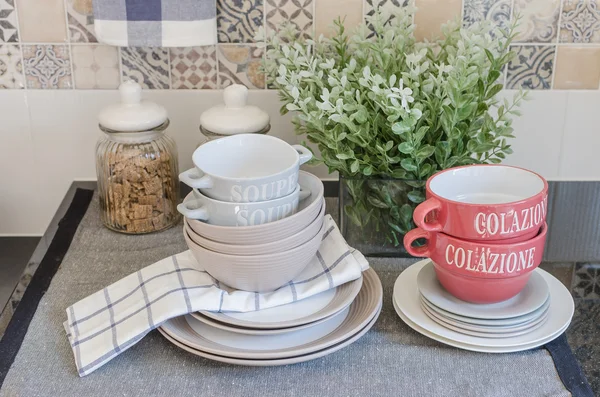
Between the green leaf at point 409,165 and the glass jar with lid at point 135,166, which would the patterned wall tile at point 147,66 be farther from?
the green leaf at point 409,165

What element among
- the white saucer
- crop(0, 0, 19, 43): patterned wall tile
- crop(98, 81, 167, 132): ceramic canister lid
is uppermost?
crop(0, 0, 19, 43): patterned wall tile

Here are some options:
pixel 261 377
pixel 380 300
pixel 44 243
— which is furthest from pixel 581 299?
pixel 44 243

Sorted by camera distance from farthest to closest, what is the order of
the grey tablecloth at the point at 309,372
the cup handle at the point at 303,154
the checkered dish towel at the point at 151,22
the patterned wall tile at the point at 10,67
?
the patterned wall tile at the point at 10,67 < the checkered dish towel at the point at 151,22 < the cup handle at the point at 303,154 < the grey tablecloth at the point at 309,372

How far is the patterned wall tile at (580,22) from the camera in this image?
1257 mm

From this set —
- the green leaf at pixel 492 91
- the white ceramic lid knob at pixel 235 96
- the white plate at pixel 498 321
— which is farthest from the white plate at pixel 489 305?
the white ceramic lid knob at pixel 235 96

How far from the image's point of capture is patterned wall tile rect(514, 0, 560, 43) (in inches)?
49.3

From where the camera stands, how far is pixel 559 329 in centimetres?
87

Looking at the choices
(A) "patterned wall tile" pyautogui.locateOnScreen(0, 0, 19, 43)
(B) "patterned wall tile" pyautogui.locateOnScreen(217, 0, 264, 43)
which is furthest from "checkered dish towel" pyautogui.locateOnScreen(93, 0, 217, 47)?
(A) "patterned wall tile" pyautogui.locateOnScreen(0, 0, 19, 43)

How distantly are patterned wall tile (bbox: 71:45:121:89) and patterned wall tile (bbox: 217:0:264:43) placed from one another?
0.19 meters

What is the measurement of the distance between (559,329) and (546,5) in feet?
2.06

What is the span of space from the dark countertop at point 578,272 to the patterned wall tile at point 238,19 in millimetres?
313

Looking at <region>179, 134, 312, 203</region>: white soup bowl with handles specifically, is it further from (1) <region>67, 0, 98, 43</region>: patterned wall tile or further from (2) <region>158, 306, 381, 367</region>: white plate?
(1) <region>67, 0, 98, 43</region>: patterned wall tile

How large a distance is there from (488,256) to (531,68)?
574 mm

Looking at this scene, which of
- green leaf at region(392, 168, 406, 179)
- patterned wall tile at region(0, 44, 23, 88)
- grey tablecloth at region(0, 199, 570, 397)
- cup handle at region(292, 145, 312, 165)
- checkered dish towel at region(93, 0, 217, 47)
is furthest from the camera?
patterned wall tile at region(0, 44, 23, 88)
